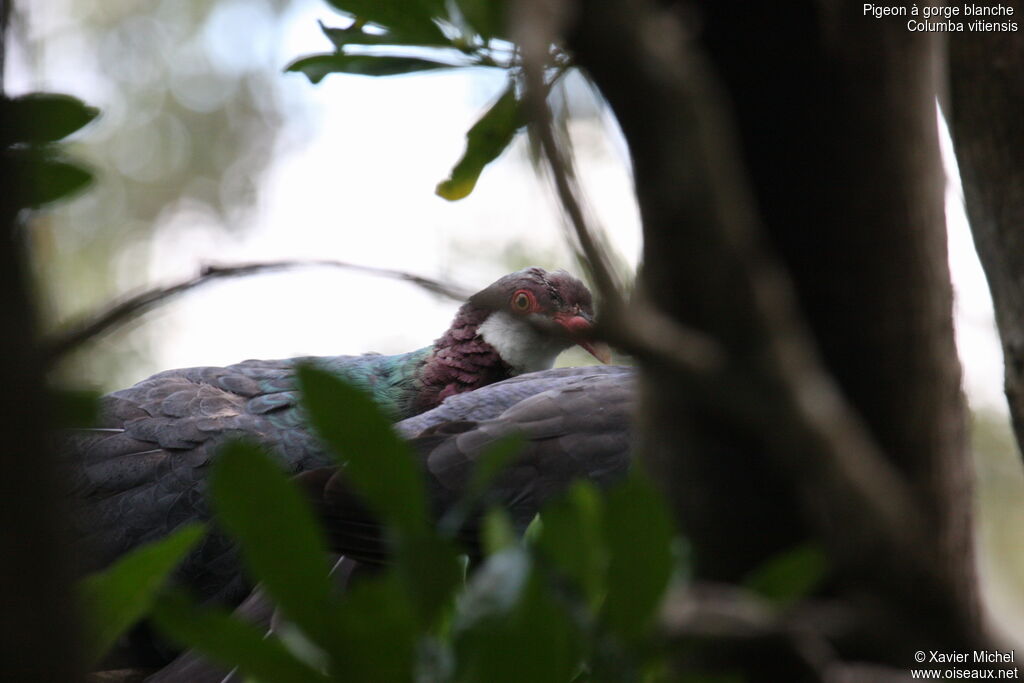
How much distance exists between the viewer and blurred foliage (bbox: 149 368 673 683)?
26.3 inches

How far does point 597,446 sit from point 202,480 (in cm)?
128

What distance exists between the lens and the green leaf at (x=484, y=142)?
143 centimetres

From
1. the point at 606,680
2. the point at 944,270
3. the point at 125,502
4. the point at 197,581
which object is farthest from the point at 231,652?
the point at 125,502

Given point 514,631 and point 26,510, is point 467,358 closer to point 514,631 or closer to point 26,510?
point 514,631

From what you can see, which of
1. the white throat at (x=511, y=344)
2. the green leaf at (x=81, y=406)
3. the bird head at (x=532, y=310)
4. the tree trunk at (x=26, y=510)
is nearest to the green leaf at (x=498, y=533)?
the green leaf at (x=81, y=406)

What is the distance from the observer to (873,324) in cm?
84

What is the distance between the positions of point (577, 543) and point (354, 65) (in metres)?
1.06

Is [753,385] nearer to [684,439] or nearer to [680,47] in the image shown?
[680,47]

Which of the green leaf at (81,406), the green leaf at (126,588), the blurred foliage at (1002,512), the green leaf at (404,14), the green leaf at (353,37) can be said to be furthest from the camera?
the blurred foliage at (1002,512)

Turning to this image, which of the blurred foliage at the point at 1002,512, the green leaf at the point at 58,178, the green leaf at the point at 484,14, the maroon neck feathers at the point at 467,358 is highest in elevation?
the green leaf at the point at 484,14

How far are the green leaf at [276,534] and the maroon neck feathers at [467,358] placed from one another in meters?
3.32

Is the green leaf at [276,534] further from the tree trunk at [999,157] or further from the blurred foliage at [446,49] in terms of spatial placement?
the tree trunk at [999,157]

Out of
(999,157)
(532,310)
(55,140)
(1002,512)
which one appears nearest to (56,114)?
(55,140)

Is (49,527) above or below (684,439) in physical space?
above
